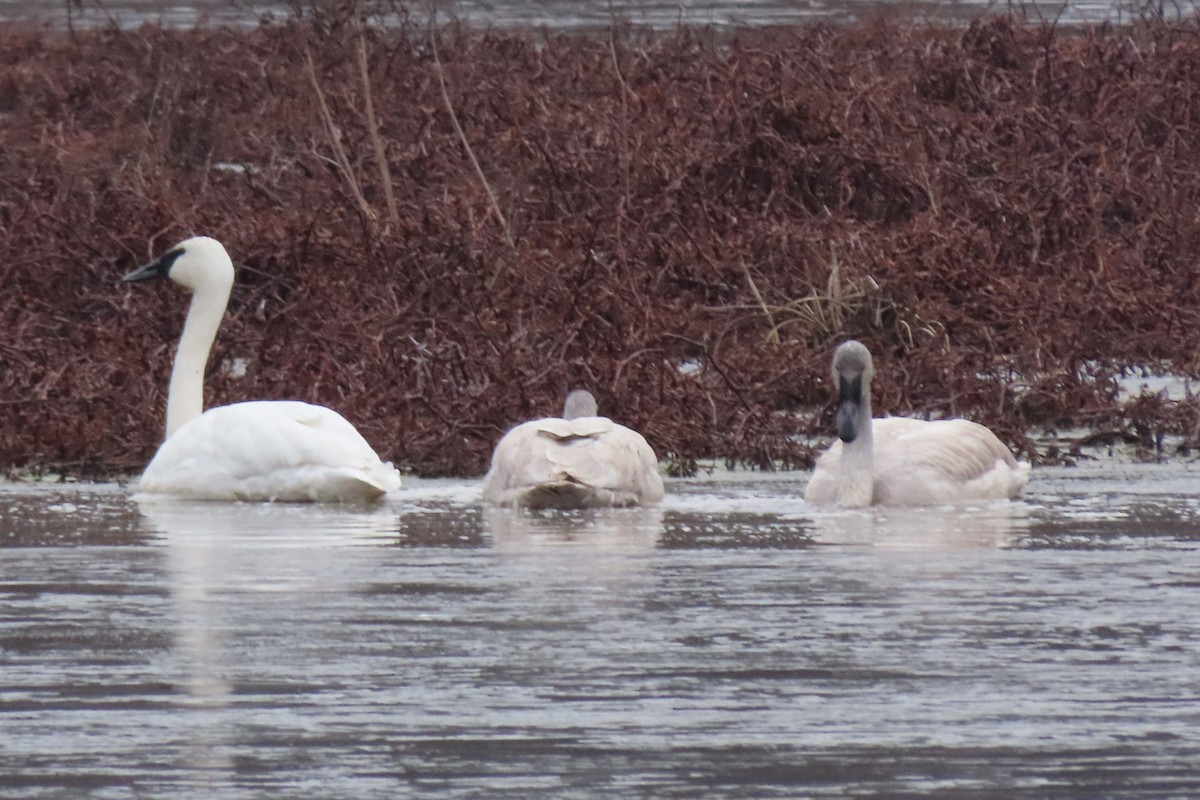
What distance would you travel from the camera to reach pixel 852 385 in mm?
10484

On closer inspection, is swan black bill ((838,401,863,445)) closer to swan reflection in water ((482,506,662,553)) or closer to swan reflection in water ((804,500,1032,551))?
swan reflection in water ((804,500,1032,551))

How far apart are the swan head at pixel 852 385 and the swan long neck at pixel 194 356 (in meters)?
2.45

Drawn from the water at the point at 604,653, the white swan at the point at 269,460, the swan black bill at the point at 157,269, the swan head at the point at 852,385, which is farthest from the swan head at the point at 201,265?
the swan head at the point at 852,385

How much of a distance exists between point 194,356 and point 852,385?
2689 mm

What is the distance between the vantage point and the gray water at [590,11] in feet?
101

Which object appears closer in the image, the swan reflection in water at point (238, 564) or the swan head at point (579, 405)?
the swan reflection in water at point (238, 564)

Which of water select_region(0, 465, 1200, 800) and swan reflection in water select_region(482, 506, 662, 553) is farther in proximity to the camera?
swan reflection in water select_region(482, 506, 662, 553)

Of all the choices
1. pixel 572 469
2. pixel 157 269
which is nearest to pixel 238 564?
pixel 572 469

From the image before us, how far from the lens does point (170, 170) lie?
1792cm

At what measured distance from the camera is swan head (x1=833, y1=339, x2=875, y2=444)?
10.2 m

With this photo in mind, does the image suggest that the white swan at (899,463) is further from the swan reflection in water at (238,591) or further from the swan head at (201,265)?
the swan head at (201,265)

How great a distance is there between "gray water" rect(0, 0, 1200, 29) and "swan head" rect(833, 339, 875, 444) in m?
18.3

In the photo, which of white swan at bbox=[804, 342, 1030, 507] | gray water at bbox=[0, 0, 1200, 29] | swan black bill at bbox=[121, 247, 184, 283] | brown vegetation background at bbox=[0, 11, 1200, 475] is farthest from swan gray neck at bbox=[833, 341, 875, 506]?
gray water at bbox=[0, 0, 1200, 29]

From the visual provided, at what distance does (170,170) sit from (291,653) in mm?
11597
